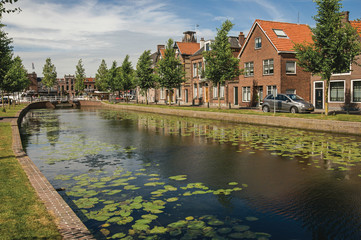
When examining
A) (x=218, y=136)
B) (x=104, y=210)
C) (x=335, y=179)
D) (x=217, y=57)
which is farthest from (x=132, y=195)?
(x=217, y=57)

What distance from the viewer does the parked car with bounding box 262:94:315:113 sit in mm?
26344

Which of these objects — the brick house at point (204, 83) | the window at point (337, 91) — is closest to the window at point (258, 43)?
the brick house at point (204, 83)

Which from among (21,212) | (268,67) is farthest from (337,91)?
(21,212)

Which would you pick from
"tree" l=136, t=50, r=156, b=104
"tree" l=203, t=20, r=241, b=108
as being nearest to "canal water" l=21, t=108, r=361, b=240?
"tree" l=203, t=20, r=241, b=108

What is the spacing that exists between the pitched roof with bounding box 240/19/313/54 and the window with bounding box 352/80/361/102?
27.1 feet

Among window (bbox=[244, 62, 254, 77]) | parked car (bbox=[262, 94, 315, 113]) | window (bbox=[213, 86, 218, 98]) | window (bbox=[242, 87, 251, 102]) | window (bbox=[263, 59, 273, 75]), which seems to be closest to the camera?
parked car (bbox=[262, 94, 315, 113])

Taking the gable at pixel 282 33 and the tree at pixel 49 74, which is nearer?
the gable at pixel 282 33

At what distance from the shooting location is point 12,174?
26.1 ft

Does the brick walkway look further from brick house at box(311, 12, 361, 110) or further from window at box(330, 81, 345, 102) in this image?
Answer: window at box(330, 81, 345, 102)

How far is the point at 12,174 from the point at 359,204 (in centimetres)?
789

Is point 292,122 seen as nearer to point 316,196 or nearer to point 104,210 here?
point 316,196

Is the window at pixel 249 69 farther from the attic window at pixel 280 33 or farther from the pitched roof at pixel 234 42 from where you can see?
the pitched roof at pixel 234 42

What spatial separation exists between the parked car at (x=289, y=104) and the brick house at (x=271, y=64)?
21.0ft

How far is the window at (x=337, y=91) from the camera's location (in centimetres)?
3017
